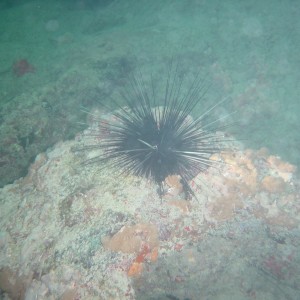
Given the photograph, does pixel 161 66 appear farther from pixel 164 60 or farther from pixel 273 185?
pixel 273 185

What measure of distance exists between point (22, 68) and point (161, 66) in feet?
10.7

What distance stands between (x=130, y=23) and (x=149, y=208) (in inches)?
275

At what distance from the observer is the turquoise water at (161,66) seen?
545 cm

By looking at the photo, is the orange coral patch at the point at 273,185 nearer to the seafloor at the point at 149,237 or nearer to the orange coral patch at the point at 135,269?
the seafloor at the point at 149,237

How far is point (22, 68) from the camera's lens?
6.33 meters

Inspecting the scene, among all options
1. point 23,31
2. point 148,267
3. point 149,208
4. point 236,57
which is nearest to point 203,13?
point 236,57

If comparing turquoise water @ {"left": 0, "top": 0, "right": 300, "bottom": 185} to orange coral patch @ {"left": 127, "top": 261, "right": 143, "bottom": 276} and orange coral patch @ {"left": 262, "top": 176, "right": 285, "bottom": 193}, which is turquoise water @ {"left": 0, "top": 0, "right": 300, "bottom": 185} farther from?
orange coral patch @ {"left": 127, "top": 261, "right": 143, "bottom": 276}

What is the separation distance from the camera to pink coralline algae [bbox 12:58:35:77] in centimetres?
627

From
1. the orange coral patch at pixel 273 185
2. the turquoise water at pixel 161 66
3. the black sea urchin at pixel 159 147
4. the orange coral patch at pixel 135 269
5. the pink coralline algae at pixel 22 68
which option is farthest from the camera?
the pink coralline algae at pixel 22 68

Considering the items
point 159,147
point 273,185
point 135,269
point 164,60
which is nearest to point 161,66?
point 164,60

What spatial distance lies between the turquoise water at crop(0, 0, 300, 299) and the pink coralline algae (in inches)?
1.2

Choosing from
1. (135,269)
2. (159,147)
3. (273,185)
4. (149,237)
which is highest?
(159,147)

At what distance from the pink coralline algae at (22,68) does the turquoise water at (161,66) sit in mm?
30

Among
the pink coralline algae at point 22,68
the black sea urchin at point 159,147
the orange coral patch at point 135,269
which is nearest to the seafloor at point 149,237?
the orange coral patch at point 135,269
